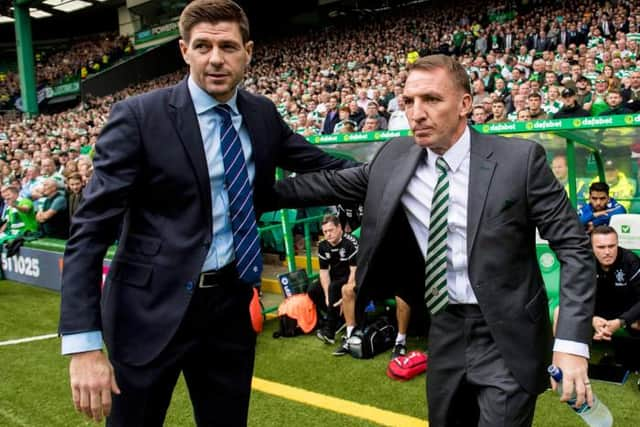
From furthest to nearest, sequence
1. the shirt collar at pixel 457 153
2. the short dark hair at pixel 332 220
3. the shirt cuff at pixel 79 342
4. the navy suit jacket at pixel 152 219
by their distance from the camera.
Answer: the short dark hair at pixel 332 220, the shirt collar at pixel 457 153, the navy suit jacket at pixel 152 219, the shirt cuff at pixel 79 342

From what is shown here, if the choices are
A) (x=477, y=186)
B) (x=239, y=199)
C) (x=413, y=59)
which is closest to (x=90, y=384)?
(x=239, y=199)

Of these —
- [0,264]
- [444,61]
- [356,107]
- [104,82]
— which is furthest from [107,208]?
[104,82]

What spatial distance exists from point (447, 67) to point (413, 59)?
47.0 feet

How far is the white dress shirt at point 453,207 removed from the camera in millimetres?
1930

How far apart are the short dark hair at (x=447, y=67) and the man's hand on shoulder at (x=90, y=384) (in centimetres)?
132

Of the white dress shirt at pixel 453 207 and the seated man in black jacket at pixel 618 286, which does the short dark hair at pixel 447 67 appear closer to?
the white dress shirt at pixel 453 207

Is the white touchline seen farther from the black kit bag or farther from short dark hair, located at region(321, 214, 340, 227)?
short dark hair, located at region(321, 214, 340, 227)

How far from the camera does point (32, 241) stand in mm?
8484

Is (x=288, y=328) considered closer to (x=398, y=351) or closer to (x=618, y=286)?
(x=398, y=351)

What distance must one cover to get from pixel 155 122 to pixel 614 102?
710 centimetres

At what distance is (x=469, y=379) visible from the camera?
196 centimetres

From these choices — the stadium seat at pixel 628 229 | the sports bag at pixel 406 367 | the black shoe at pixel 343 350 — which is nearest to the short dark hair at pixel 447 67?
the sports bag at pixel 406 367

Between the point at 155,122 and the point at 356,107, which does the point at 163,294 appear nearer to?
the point at 155,122

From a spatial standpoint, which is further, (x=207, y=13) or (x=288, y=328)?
(x=288, y=328)
